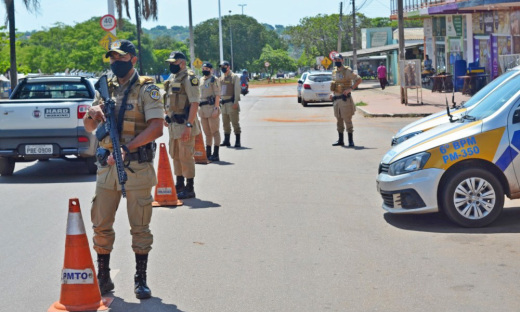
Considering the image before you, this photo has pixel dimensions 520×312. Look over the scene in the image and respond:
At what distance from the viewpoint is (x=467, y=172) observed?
8812mm

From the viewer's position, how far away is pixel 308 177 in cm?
1341

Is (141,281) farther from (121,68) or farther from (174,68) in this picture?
(174,68)

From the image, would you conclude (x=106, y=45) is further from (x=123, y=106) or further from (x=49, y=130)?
(x=123, y=106)

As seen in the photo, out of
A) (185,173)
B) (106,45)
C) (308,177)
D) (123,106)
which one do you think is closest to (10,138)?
(185,173)

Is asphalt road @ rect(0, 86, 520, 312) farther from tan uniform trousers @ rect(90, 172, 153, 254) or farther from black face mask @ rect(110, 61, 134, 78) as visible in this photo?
black face mask @ rect(110, 61, 134, 78)

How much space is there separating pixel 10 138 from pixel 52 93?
1.28 m

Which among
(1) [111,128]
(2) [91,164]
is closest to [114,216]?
(1) [111,128]

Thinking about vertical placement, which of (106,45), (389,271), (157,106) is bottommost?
(389,271)

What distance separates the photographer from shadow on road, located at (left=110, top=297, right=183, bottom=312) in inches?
245

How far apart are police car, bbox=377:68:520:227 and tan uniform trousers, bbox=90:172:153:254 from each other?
3.42 m

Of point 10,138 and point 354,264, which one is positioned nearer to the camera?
point 354,264

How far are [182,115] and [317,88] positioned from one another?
25333mm

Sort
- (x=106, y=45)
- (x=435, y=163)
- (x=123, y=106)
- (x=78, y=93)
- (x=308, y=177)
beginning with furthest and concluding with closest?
(x=106, y=45) → (x=78, y=93) → (x=308, y=177) → (x=435, y=163) → (x=123, y=106)

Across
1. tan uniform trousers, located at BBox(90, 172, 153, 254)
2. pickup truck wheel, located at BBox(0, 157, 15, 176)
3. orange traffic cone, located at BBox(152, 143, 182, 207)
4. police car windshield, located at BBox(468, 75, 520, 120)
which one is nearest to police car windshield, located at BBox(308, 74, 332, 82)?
pickup truck wheel, located at BBox(0, 157, 15, 176)
